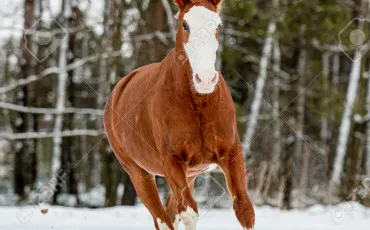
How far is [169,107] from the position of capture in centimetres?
476

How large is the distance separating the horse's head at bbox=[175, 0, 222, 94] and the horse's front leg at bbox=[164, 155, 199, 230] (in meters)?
0.75

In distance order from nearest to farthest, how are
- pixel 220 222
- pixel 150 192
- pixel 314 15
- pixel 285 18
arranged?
pixel 150 192 → pixel 220 222 → pixel 285 18 → pixel 314 15

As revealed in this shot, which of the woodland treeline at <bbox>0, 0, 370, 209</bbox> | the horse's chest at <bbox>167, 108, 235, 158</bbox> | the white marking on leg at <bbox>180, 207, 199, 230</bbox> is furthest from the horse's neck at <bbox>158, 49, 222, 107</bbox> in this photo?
the woodland treeline at <bbox>0, 0, 370, 209</bbox>

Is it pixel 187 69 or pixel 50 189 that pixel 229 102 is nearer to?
pixel 187 69

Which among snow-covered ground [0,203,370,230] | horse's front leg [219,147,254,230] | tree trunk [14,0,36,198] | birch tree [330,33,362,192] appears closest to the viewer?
horse's front leg [219,147,254,230]

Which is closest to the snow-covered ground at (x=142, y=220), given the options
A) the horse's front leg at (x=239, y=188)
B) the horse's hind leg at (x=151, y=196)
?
the horse's hind leg at (x=151, y=196)

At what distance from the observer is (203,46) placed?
13.8 feet

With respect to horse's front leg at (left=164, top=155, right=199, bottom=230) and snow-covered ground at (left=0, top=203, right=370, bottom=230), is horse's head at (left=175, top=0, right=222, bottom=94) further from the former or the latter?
snow-covered ground at (left=0, top=203, right=370, bottom=230)

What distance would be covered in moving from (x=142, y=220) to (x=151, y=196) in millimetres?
3494

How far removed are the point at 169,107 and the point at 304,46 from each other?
12062 mm

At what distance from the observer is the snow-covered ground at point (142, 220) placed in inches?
323

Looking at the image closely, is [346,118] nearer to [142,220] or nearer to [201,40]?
[142,220]

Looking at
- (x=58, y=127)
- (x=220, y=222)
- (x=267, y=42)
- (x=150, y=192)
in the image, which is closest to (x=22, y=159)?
(x=58, y=127)

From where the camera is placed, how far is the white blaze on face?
4.11 metres
